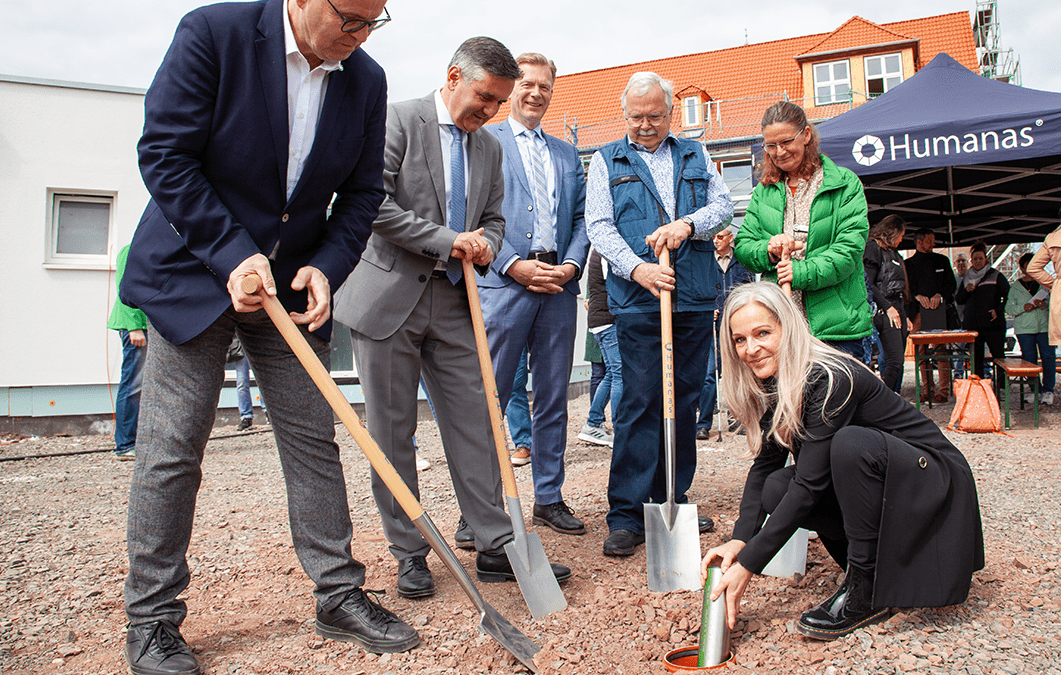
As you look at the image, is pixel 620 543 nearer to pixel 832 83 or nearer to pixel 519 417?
pixel 519 417

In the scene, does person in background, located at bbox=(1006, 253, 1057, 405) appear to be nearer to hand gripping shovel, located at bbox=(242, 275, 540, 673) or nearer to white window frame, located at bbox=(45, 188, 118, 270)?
hand gripping shovel, located at bbox=(242, 275, 540, 673)

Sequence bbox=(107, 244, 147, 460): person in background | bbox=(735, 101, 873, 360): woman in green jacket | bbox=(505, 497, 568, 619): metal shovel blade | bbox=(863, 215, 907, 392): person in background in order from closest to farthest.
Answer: bbox=(505, 497, 568, 619): metal shovel blade, bbox=(735, 101, 873, 360): woman in green jacket, bbox=(107, 244, 147, 460): person in background, bbox=(863, 215, 907, 392): person in background

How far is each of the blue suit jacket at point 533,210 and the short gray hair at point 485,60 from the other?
2.05ft

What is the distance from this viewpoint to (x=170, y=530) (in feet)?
6.56

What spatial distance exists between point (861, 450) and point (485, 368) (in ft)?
4.06

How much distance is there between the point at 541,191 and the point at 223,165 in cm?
170

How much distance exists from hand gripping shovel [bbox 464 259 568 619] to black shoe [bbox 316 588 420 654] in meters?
0.41

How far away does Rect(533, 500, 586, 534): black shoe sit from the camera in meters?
3.27

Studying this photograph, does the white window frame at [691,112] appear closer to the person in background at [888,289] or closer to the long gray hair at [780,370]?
the person in background at [888,289]

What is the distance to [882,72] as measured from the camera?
1047 inches

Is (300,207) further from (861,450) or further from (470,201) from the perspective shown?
(861,450)

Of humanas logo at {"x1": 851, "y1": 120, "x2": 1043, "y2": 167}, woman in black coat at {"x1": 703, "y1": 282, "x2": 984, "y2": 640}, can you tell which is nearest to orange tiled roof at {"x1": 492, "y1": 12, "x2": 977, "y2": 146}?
humanas logo at {"x1": 851, "y1": 120, "x2": 1043, "y2": 167}

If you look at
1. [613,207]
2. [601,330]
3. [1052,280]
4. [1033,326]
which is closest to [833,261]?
[613,207]

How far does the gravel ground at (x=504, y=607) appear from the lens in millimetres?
2020
